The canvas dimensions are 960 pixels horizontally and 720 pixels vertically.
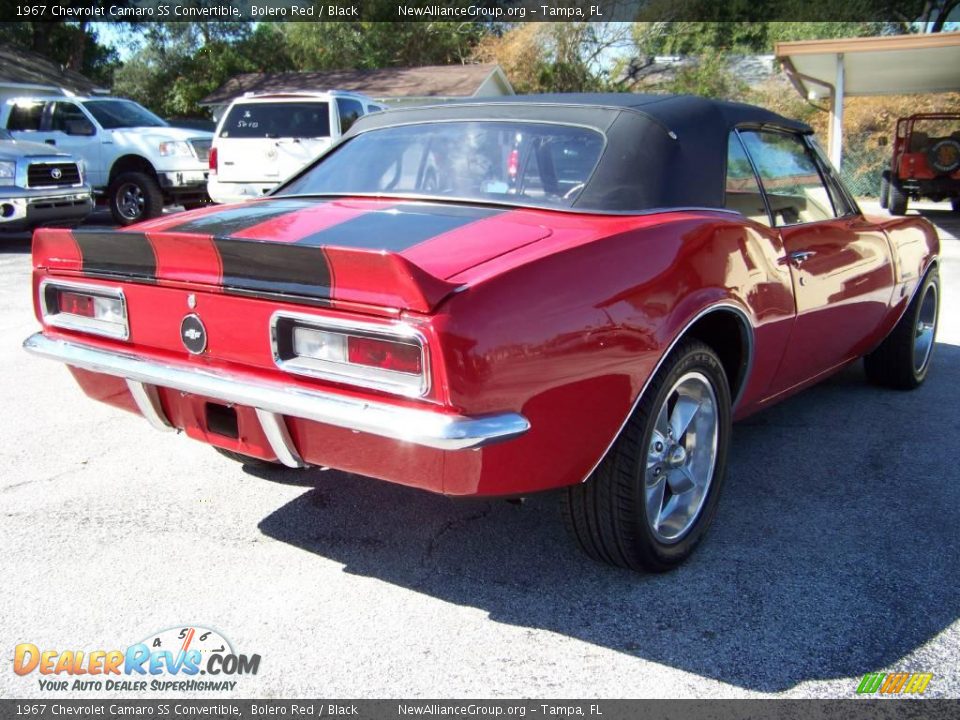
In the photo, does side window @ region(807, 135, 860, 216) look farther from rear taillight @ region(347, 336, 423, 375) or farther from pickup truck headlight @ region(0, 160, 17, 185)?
pickup truck headlight @ region(0, 160, 17, 185)

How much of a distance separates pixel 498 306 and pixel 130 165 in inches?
467

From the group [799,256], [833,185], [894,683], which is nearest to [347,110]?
[833,185]

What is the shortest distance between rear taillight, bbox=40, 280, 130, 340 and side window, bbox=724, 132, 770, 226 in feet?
6.89

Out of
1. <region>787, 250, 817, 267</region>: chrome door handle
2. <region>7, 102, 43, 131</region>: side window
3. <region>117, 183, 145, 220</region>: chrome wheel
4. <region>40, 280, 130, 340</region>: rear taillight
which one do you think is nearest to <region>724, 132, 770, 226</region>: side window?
<region>787, 250, 817, 267</region>: chrome door handle

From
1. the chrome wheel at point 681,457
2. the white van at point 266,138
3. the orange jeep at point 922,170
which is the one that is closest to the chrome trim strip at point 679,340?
the chrome wheel at point 681,457

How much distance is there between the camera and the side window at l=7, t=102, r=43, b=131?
40.5 ft

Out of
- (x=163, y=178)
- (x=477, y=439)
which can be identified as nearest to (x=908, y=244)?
(x=477, y=439)

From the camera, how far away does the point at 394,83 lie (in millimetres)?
27875

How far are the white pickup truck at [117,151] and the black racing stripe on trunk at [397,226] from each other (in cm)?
1040

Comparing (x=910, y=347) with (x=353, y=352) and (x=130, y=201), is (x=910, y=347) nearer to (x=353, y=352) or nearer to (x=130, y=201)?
(x=353, y=352)

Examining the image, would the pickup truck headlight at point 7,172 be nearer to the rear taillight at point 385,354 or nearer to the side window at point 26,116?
the side window at point 26,116

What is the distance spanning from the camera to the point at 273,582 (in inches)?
108

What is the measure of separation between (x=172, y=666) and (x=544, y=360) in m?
1.27

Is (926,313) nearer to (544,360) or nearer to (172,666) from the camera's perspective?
(544,360)
